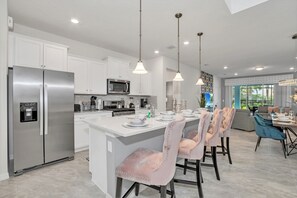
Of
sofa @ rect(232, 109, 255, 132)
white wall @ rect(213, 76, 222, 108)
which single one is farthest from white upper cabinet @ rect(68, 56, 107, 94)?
white wall @ rect(213, 76, 222, 108)

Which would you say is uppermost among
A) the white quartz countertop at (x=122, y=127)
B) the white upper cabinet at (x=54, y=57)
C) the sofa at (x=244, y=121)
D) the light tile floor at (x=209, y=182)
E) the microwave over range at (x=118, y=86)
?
the white upper cabinet at (x=54, y=57)

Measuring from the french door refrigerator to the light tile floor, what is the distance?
0.84ft

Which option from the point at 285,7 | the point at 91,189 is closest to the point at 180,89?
the point at 285,7

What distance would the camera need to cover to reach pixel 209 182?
232 cm

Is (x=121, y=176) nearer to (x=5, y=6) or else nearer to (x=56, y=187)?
(x=56, y=187)

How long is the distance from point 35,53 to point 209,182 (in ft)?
12.9

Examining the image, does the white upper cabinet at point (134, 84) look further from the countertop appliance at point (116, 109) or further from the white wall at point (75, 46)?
the white wall at point (75, 46)

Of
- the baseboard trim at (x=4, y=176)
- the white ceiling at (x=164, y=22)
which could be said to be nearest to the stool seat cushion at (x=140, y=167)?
the baseboard trim at (x=4, y=176)

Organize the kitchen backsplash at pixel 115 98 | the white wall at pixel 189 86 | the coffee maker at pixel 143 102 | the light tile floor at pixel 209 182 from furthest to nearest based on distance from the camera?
the white wall at pixel 189 86 < the coffee maker at pixel 143 102 < the kitchen backsplash at pixel 115 98 < the light tile floor at pixel 209 182

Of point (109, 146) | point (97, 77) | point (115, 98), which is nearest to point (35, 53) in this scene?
point (97, 77)

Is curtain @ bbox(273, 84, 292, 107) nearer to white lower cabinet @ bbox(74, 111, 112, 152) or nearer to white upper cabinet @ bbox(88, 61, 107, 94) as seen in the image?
white upper cabinet @ bbox(88, 61, 107, 94)

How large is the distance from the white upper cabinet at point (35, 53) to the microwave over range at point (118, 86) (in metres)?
1.30

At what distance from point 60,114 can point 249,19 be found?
13.5ft

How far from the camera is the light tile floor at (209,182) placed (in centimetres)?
203
